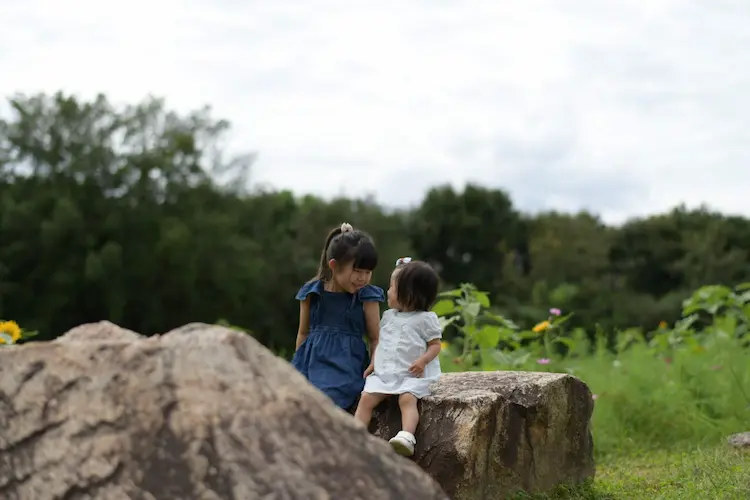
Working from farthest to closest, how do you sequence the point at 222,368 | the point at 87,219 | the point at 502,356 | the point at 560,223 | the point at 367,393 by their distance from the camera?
the point at 560,223 → the point at 87,219 → the point at 502,356 → the point at 367,393 → the point at 222,368

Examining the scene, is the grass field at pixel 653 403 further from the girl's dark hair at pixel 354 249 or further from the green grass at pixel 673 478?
the girl's dark hair at pixel 354 249

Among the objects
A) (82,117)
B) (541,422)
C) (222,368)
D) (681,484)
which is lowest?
(681,484)

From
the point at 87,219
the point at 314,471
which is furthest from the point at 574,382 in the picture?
the point at 87,219

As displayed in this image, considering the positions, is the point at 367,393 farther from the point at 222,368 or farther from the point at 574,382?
the point at 222,368

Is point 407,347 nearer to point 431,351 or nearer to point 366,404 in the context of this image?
point 431,351

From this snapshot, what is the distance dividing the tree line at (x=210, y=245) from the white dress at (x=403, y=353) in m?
23.3

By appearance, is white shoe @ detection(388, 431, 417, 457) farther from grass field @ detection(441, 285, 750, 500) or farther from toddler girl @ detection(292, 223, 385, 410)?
grass field @ detection(441, 285, 750, 500)

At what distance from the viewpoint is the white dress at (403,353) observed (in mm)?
5113

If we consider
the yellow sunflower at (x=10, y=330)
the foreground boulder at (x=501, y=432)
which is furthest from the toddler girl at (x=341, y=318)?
the yellow sunflower at (x=10, y=330)

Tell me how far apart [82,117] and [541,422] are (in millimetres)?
31132

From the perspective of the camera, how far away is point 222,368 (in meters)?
3.10

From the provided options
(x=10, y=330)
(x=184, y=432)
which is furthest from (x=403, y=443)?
(x=10, y=330)

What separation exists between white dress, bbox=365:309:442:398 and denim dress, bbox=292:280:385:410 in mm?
224

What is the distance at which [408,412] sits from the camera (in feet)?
16.4
